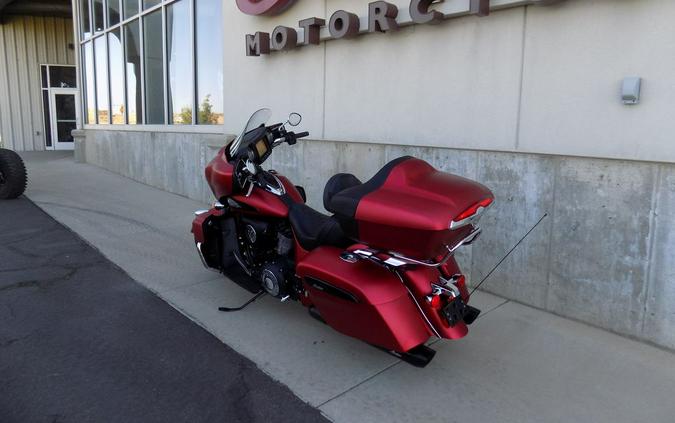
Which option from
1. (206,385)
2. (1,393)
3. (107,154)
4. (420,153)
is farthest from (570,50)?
(107,154)

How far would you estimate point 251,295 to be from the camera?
4.29 meters

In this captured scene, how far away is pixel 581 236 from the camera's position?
3.74m

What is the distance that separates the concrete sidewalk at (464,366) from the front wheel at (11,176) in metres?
4.79

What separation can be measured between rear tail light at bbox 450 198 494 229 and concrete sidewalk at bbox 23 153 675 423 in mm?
990

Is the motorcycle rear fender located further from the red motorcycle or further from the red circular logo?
the red circular logo

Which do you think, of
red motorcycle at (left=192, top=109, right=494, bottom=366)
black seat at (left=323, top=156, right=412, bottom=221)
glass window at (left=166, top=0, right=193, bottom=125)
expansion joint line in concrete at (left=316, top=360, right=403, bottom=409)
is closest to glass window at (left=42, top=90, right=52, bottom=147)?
glass window at (left=166, top=0, right=193, bottom=125)

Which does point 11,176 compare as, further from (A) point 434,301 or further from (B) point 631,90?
(B) point 631,90

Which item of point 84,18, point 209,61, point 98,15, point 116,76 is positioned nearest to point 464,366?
point 209,61

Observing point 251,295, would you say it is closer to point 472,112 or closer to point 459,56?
point 472,112

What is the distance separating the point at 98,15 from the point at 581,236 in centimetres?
1247

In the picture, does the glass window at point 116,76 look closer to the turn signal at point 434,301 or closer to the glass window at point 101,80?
the glass window at point 101,80

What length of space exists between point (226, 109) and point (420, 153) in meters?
4.10

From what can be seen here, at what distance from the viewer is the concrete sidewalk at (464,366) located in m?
2.72

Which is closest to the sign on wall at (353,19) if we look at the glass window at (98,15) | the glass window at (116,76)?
the glass window at (116,76)
